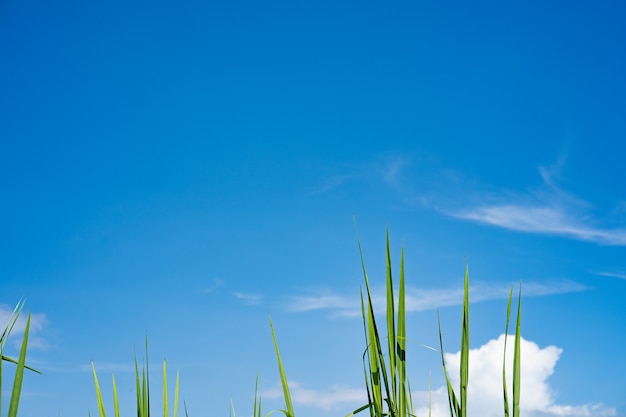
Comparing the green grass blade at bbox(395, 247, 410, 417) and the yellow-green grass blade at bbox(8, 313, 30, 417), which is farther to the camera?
the green grass blade at bbox(395, 247, 410, 417)

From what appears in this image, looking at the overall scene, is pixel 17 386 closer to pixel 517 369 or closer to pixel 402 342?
pixel 402 342

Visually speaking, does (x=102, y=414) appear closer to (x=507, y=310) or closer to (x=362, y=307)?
(x=362, y=307)

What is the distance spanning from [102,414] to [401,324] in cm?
99

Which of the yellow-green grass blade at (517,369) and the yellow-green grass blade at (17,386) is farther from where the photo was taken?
the yellow-green grass blade at (517,369)

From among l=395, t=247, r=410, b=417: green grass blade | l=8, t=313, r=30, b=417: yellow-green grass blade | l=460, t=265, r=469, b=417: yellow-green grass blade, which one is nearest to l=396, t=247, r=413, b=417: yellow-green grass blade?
l=395, t=247, r=410, b=417: green grass blade

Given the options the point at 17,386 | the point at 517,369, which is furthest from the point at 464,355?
the point at 17,386

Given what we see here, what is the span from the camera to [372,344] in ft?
5.63

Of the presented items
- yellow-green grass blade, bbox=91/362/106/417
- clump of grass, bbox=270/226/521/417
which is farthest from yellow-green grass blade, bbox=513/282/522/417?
yellow-green grass blade, bbox=91/362/106/417

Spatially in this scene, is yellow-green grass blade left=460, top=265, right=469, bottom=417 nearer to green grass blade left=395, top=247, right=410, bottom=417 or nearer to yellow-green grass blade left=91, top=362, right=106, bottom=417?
green grass blade left=395, top=247, right=410, bottom=417

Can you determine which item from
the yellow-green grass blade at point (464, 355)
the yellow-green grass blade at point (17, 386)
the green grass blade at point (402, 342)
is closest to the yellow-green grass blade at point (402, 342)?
the green grass blade at point (402, 342)

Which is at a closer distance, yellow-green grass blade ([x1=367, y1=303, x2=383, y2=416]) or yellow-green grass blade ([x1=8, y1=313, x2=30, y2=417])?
yellow-green grass blade ([x1=8, y1=313, x2=30, y2=417])

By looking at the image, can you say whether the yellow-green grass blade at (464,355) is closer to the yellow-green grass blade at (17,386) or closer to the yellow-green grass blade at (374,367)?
the yellow-green grass blade at (374,367)

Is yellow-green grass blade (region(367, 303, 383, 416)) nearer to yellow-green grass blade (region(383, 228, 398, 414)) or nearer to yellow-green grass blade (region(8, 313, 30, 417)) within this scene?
yellow-green grass blade (region(383, 228, 398, 414))

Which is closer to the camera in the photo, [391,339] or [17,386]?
[17,386]
